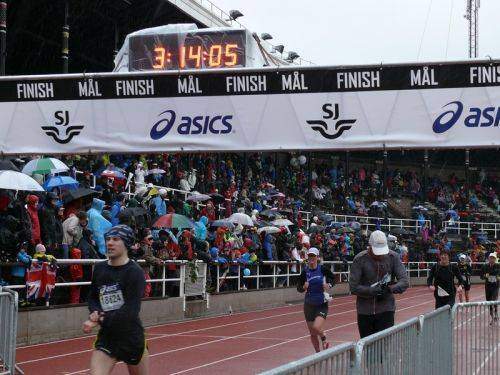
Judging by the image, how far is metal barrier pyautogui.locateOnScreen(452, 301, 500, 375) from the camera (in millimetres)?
9445

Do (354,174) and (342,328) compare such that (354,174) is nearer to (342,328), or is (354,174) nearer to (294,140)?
(342,328)

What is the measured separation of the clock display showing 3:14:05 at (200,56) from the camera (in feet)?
42.1

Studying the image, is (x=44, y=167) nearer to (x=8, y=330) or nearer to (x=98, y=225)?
(x=98, y=225)

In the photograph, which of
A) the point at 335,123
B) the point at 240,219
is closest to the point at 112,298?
the point at 335,123

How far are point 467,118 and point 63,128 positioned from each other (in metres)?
5.80

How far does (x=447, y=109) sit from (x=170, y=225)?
9572 millimetres

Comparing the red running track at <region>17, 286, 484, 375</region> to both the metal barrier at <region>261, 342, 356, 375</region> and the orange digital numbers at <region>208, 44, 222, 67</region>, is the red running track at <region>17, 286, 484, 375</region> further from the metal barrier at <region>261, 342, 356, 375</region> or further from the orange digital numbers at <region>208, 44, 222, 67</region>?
the metal barrier at <region>261, 342, 356, 375</region>

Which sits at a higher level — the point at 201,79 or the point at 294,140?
the point at 201,79

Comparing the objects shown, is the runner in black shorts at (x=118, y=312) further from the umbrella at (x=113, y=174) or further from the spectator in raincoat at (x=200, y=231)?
the spectator in raincoat at (x=200, y=231)

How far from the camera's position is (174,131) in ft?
42.4

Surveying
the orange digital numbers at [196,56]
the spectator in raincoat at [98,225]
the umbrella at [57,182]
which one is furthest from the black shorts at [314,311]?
the umbrella at [57,182]

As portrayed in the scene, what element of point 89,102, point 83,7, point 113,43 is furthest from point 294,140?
point 113,43

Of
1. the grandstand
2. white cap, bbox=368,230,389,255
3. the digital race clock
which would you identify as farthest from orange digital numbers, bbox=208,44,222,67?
white cap, bbox=368,230,389,255

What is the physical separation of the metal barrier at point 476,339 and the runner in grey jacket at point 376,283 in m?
0.70
